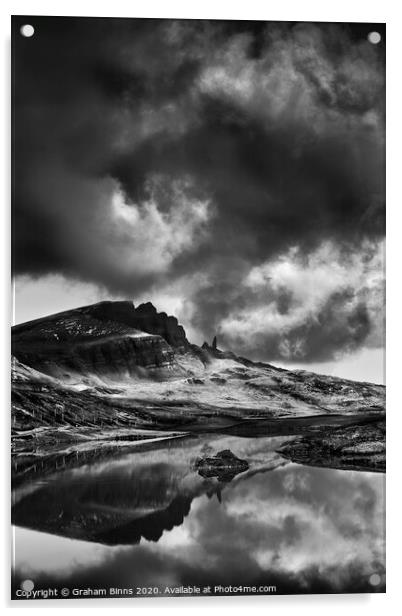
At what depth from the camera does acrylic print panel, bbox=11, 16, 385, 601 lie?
452cm

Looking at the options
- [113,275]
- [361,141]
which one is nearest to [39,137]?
[113,275]

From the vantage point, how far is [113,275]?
15.4ft

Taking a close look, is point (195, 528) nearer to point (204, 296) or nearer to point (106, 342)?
point (106, 342)

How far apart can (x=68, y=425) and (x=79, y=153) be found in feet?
6.21

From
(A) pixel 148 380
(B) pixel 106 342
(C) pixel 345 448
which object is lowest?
(C) pixel 345 448

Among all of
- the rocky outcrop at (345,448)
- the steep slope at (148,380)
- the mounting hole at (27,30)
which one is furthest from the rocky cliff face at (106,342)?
the mounting hole at (27,30)

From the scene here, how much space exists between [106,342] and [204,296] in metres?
0.76

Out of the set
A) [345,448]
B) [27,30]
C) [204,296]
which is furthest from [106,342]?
[27,30]

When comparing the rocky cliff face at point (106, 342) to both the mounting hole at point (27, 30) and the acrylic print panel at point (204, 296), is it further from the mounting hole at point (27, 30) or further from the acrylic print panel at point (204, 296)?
the mounting hole at point (27, 30)

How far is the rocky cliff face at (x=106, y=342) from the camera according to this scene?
15.1ft

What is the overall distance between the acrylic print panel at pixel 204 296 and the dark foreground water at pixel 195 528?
0.6 inches

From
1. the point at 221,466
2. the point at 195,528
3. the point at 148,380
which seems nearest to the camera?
the point at 195,528

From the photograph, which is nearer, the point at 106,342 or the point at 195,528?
the point at 195,528
